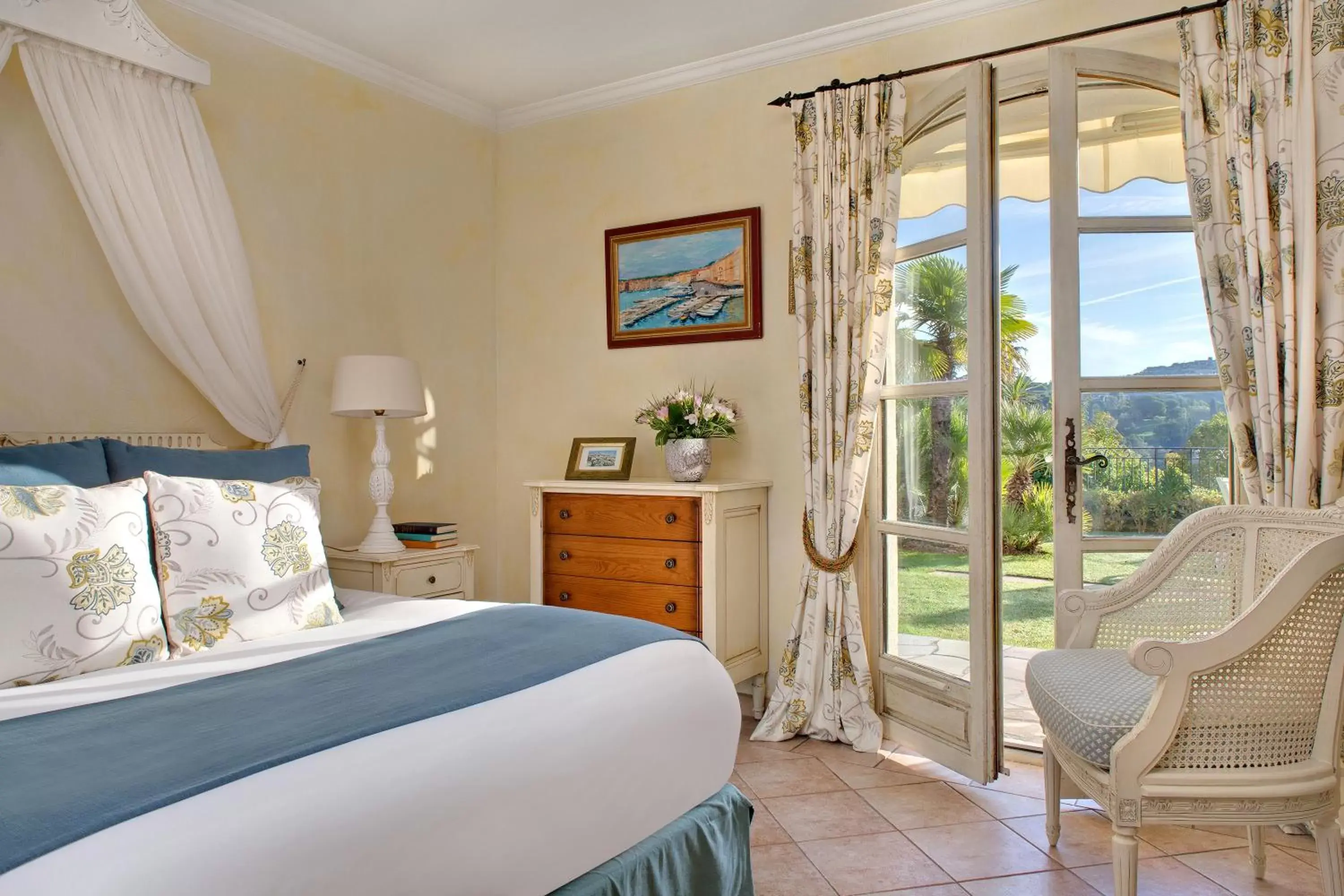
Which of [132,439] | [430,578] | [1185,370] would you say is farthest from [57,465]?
[1185,370]

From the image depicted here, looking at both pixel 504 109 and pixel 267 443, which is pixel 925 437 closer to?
pixel 267 443

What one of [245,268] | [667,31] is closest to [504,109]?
[667,31]

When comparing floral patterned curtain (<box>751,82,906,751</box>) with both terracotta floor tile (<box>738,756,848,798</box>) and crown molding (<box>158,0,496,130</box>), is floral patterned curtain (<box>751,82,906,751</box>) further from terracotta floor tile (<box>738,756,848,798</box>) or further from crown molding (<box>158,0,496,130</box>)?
crown molding (<box>158,0,496,130</box>)

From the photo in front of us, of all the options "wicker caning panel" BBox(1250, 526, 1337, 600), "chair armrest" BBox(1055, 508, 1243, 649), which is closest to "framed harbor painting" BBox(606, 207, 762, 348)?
"chair armrest" BBox(1055, 508, 1243, 649)

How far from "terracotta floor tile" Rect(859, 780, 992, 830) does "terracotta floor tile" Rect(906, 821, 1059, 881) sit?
0.04m

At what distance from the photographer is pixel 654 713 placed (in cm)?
181

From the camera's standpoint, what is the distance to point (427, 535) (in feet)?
11.6

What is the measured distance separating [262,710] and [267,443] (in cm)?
198

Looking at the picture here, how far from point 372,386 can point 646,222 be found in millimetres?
1518

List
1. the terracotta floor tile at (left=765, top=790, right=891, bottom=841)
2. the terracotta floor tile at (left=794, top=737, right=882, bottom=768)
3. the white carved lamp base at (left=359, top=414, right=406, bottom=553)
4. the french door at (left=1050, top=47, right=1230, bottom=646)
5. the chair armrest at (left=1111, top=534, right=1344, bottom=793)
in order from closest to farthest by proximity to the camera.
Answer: the chair armrest at (left=1111, top=534, right=1344, bottom=793) < the terracotta floor tile at (left=765, top=790, right=891, bottom=841) < the french door at (left=1050, top=47, right=1230, bottom=646) < the terracotta floor tile at (left=794, top=737, right=882, bottom=768) < the white carved lamp base at (left=359, top=414, right=406, bottom=553)

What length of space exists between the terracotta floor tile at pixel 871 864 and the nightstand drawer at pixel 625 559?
1.15 metres

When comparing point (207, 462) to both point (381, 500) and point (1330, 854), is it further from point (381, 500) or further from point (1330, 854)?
point (1330, 854)

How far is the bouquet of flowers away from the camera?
142 inches

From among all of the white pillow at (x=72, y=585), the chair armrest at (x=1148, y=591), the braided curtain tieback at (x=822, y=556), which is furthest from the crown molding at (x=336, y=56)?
the chair armrest at (x=1148, y=591)
